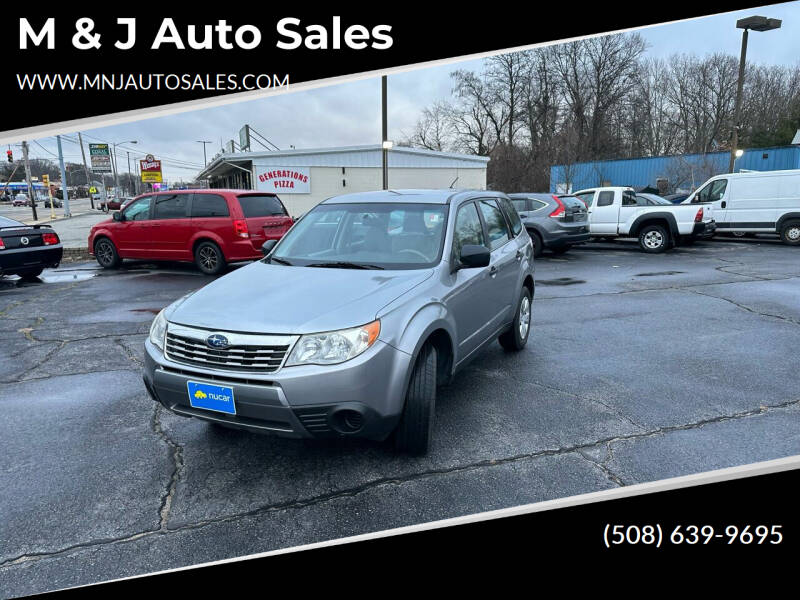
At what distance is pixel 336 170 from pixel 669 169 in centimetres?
1839

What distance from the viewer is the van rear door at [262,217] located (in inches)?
423

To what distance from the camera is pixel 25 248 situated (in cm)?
1026

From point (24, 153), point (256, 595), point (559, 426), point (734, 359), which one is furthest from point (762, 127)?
point (24, 153)

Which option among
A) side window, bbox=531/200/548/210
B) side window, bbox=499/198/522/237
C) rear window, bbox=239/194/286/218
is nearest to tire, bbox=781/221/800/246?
side window, bbox=531/200/548/210

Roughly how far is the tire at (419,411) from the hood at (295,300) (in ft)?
1.54

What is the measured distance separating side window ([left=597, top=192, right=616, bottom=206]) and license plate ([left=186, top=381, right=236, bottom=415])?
46.3 ft

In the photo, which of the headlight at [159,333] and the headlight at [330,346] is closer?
the headlight at [330,346]

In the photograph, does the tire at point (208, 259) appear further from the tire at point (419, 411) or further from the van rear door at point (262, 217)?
the tire at point (419, 411)

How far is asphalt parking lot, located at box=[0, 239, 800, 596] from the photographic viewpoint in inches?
106

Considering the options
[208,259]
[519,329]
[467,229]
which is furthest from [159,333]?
[208,259]

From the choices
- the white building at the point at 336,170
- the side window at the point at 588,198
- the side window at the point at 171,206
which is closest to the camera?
the side window at the point at 171,206

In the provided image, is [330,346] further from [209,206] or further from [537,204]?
[537,204]

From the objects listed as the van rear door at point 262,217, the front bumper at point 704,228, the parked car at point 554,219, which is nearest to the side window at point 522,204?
the parked car at point 554,219

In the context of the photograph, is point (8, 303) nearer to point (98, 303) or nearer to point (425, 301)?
point (98, 303)
